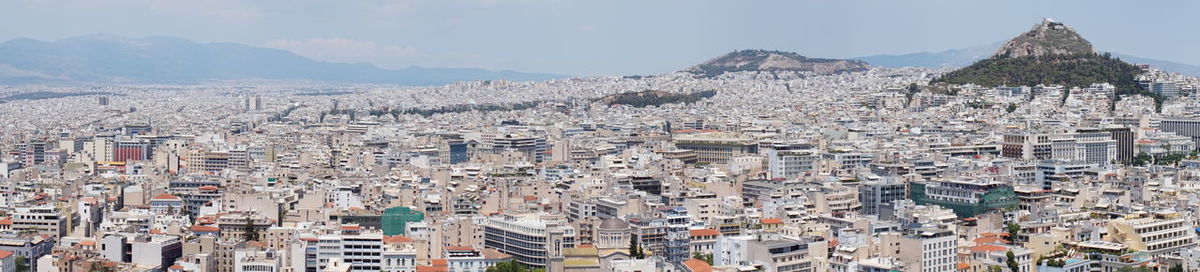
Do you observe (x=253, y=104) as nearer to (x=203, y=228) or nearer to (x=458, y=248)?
(x=203, y=228)

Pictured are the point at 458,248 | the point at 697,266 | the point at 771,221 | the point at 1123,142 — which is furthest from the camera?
the point at 1123,142

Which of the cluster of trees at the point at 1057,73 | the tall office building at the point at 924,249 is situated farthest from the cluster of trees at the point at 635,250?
the cluster of trees at the point at 1057,73

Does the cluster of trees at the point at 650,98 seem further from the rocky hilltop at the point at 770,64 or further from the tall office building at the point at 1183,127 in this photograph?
the tall office building at the point at 1183,127

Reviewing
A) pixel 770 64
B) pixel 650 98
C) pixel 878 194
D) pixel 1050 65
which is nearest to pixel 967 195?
pixel 878 194

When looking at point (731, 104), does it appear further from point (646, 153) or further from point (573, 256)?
point (573, 256)

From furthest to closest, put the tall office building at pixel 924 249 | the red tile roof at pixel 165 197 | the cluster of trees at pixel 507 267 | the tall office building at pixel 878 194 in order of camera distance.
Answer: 1. the red tile roof at pixel 165 197
2. the tall office building at pixel 878 194
3. the tall office building at pixel 924 249
4. the cluster of trees at pixel 507 267

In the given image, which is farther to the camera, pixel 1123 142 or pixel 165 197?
pixel 1123 142

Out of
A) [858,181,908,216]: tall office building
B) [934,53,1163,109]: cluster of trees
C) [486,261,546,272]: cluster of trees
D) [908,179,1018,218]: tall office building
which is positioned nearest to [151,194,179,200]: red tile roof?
[486,261,546,272]: cluster of trees
